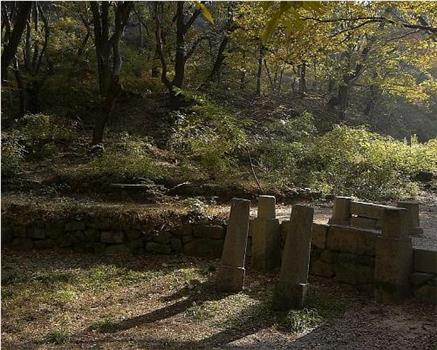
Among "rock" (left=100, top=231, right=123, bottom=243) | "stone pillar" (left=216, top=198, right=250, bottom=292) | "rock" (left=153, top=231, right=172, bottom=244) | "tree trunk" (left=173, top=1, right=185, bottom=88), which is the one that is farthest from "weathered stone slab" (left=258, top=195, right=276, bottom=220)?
"tree trunk" (left=173, top=1, right=185, bottom=88)

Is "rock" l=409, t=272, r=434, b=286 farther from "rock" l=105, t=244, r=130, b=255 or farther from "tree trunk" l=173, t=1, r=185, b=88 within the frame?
"tree trunk" l=173, t=1, r=185, b=88

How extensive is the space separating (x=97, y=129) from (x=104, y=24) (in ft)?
9.51

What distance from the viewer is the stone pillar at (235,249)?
272 inches

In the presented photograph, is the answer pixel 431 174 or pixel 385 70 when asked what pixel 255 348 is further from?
pixel 385 70

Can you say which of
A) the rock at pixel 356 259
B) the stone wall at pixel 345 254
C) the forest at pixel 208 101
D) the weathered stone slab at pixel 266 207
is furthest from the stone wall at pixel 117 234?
the rock at pixel 356 259

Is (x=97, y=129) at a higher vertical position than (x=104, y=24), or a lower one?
lower

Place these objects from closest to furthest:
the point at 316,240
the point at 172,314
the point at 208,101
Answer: the point at 172,314 → the point at 316,240 → the point at 208,101

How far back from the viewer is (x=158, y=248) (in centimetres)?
897

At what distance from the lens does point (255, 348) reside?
17.0 ft

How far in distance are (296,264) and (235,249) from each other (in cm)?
108

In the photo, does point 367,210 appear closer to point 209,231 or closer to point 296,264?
point 296,264

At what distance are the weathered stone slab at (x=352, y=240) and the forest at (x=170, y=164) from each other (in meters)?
0.18

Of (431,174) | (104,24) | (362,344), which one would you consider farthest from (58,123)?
Result: (362,344)

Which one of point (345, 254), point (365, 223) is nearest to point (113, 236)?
point (345, 254)
